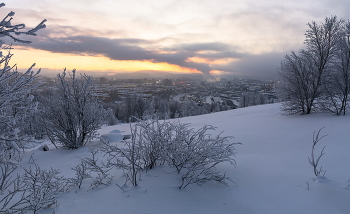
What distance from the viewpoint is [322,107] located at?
9578 millimetres

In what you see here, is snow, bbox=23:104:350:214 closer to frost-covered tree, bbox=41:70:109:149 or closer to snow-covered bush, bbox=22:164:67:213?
snow-covered bush, bbox=22:164:67:213

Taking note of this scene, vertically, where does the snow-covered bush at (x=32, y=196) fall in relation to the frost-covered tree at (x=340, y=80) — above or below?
below

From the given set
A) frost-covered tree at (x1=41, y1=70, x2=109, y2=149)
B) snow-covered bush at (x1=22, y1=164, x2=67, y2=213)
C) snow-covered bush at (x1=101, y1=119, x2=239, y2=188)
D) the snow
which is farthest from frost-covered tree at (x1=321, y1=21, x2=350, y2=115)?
snow-covered bush at (x1=22, y1=164, x2=67, y2=213)

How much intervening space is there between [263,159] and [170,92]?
49.2 m

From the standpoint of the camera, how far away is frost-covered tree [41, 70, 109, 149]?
23.2ft

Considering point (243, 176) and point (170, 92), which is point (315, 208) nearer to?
point (243, 176)

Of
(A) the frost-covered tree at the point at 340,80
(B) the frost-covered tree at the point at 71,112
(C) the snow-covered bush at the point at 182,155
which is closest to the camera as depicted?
(C) the snow-covered bush at the point at 182,155

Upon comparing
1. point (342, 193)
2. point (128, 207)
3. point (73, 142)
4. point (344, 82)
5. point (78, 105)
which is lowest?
point (73, 142)

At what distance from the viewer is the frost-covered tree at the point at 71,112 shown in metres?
7.08

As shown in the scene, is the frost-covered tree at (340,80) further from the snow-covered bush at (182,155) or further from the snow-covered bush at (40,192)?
the snow-covered bush at (40,192)

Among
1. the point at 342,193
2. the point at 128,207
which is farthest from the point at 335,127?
the point at 128,207

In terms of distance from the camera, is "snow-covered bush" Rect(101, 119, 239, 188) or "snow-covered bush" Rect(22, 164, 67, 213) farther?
"snow-covered bush" Rect(101, 119, 239, 188)

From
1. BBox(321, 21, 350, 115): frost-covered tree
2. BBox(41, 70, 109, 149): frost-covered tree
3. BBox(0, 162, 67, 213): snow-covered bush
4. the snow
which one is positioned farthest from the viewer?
BBox(321, 21, 350, 115): frost-covered tree

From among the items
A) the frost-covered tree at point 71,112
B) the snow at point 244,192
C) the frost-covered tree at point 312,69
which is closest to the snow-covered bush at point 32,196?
the snow at point 244,192
